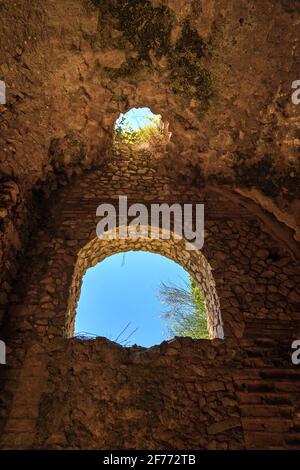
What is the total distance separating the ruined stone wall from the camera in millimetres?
2758

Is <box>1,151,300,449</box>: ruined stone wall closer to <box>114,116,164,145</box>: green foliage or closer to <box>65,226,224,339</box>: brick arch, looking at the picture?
<box>65,226,224,339</box>: brick arch

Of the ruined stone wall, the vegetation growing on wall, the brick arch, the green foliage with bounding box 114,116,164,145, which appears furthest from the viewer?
the green foliage with bounding box 114,116,164,145

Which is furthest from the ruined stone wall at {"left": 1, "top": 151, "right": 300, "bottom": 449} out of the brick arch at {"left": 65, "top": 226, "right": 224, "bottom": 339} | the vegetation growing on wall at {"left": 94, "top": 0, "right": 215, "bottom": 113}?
the vegetation growing on wall at {"left": 94, "top": 0, "right": 215, "bottom": 113}

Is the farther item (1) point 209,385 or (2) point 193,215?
(2) point 193,215

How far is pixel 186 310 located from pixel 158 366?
4.19m

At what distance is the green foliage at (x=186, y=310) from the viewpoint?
7.02 metres

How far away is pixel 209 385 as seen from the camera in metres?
3.04

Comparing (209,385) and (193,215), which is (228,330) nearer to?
(209,385)

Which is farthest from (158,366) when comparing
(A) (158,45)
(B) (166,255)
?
(A) (158,45)

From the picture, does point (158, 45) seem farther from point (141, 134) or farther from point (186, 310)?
point (186, 310)

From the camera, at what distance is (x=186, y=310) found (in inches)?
286

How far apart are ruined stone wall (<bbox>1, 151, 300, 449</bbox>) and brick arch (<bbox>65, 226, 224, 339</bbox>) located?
47mm

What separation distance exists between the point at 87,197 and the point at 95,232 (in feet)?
2.25
